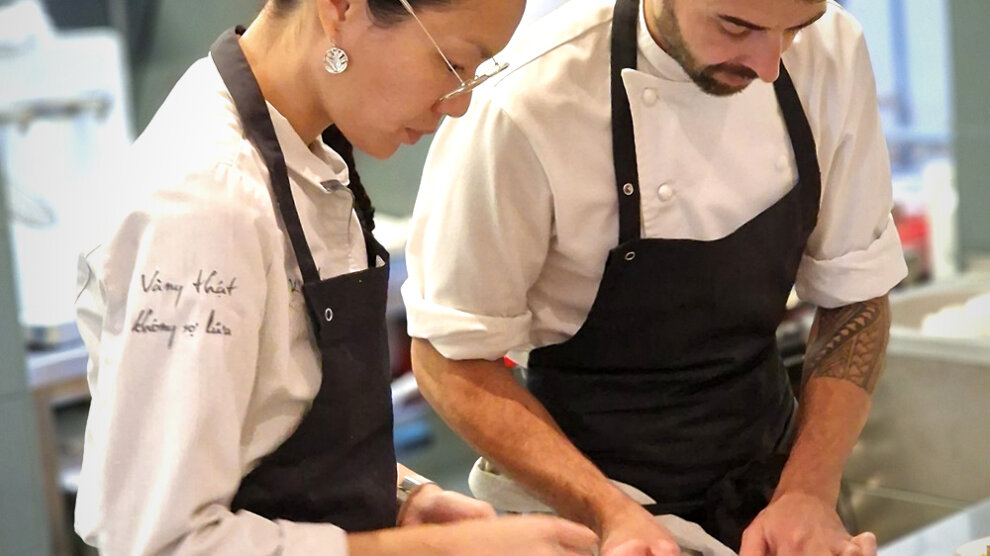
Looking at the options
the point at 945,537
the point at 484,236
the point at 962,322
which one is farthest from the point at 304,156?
the point at 962,322

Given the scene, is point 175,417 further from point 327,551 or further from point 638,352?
point 638,352

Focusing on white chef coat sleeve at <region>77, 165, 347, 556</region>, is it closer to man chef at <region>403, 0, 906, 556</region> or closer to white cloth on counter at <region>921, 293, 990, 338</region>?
man chef at <region>403, 0, 906, 556</region>

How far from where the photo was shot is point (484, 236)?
1.43m

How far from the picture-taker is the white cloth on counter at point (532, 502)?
1.46 m

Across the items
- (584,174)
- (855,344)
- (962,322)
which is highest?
(584,174)

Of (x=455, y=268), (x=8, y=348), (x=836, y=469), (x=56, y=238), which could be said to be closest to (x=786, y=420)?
(x=836, y=469)

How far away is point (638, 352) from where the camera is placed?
1.50 meters

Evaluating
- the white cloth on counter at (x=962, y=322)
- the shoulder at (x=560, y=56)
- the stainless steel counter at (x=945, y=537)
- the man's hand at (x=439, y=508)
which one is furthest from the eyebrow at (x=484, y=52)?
the white cloth on counter at (x=962, y=322)

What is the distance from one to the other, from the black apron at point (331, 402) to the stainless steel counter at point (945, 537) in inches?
30.4

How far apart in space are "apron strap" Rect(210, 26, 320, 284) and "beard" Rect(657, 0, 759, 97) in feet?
1.81

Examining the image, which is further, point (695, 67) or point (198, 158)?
point (695, 67)

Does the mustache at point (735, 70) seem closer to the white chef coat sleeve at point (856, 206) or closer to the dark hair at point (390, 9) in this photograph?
the white chef coat sleeve at point (856, 206)

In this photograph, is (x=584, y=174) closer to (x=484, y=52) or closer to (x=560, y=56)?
(x=560, y=56)

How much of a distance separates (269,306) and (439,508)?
13.6 inches
